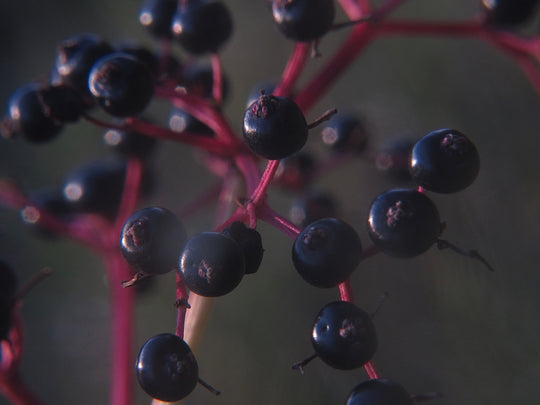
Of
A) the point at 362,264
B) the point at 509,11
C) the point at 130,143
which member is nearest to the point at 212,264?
the point at 130,143

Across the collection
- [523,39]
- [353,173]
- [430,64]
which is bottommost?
[353,173]

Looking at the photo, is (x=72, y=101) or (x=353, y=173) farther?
(x=353, y=173)

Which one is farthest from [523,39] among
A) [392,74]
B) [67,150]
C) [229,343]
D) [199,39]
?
[67,150]

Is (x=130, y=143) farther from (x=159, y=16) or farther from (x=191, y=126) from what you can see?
(x=159, y=16)

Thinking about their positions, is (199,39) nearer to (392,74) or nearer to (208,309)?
(208,309)

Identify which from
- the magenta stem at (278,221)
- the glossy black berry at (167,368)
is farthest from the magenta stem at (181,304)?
the magenta stem at (278,221)

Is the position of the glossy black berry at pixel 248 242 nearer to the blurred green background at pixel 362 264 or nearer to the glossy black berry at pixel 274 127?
the glossy black berry at pixel 274 127
